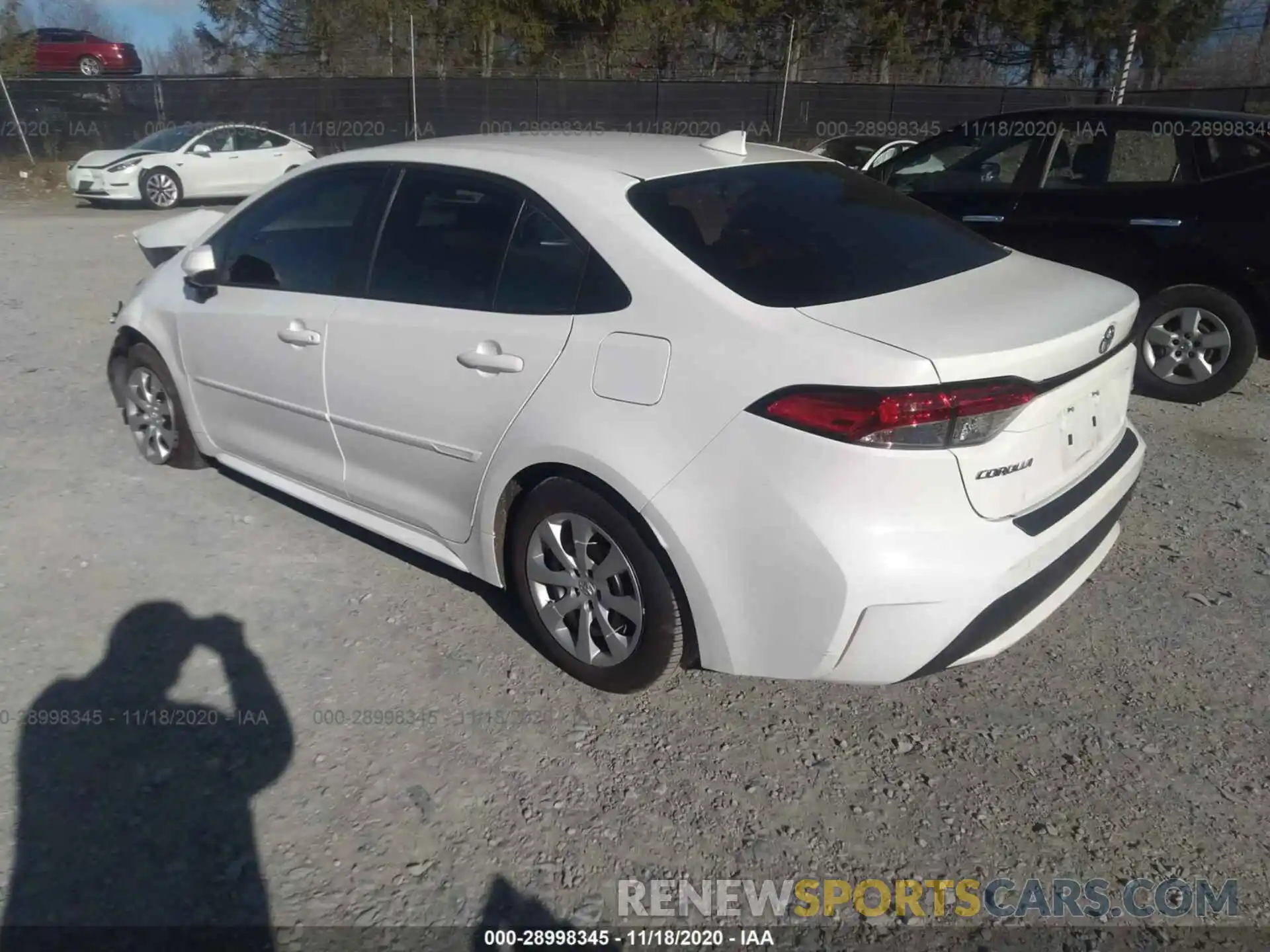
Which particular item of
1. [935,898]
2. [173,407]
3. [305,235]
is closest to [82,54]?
[173,407]

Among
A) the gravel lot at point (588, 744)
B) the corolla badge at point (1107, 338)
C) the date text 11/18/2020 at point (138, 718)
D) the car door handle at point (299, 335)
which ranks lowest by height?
the date text 11/18/2020 at point (138, 718)

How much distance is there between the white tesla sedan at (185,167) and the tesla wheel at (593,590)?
15.2 meters

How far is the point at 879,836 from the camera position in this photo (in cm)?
256

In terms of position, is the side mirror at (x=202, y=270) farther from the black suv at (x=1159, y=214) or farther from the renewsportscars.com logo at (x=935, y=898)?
the black suv at (x=1159, y=214)

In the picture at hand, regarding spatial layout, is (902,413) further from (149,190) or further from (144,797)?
(149,190)

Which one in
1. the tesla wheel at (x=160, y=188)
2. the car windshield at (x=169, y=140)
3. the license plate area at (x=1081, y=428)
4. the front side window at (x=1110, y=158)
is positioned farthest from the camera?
the car windshield at (x=169, y=140)

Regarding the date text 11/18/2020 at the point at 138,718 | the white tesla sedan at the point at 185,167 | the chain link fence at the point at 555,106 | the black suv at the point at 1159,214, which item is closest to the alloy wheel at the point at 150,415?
the date text 11/18/2020 at the point at 138,718

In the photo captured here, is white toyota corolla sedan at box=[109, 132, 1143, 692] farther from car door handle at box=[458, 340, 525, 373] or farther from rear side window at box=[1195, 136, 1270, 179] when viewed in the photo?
rear side window at box=[1195, 136, 1270, 179]

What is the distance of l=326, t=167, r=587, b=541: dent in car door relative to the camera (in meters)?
2.99

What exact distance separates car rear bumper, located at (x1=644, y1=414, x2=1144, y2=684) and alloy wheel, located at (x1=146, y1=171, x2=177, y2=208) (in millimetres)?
16528

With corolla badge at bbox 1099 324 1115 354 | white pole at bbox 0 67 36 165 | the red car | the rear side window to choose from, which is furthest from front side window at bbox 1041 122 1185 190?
the red car

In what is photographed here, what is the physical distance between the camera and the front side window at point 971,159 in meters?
6.31

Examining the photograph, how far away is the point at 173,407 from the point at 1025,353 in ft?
12.3

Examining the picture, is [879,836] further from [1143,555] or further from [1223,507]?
[1223,507]
